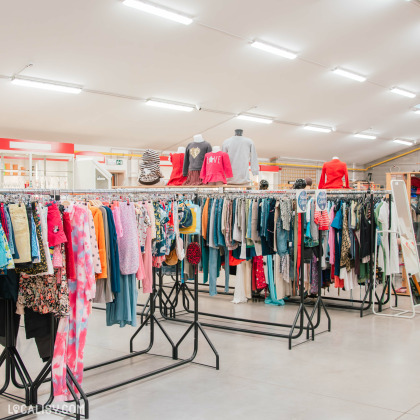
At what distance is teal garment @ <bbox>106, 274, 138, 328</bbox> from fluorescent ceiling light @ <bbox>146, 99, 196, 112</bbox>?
408 inches

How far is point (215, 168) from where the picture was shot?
254 inches

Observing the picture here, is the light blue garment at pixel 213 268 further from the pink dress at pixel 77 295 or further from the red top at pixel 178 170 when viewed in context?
the pink dress at pixel 77 295

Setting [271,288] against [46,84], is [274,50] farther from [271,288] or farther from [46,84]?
[271,288]

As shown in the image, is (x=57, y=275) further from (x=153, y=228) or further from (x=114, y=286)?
(x=153, y=228)

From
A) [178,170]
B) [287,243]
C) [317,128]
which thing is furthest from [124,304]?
[317,128]

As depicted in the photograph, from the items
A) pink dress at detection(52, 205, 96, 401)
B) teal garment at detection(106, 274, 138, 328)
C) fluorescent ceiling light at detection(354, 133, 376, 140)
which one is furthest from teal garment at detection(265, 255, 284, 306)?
fluorescent ceiling light at detection(354, 133, 376, 140)

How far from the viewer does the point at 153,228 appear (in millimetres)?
4219

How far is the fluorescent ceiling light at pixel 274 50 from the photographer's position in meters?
10.9

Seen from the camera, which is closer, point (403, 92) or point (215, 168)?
point (215, 168)

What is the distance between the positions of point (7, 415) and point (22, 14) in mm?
7464

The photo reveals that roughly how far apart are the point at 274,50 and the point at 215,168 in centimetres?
593

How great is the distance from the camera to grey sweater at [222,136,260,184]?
7215 millimetres

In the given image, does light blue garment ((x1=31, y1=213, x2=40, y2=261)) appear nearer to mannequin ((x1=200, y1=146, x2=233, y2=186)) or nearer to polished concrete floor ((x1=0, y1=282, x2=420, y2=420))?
polished concrete floor ((x1=0, y1=282, x2=420, y2=420))

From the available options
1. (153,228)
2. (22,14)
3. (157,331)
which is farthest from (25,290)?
(22,14)
